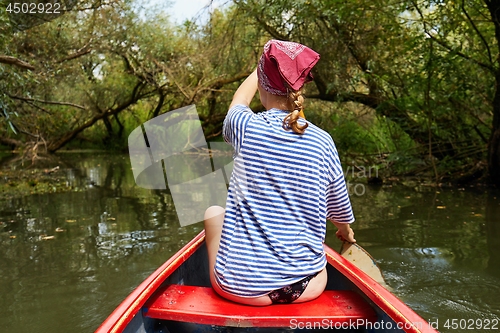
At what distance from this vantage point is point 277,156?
1.87m

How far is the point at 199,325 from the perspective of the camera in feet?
7.34

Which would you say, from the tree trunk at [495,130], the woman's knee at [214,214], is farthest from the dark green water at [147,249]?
the woman's knee at [214,214]

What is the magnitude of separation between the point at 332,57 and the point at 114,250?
6.09m

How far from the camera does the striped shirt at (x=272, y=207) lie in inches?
72.9

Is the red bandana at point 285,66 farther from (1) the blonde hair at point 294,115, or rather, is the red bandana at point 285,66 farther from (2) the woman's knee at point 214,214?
(2) the woman's knee at point 214,214

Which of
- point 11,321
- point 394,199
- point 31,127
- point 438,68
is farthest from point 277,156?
point 31,127

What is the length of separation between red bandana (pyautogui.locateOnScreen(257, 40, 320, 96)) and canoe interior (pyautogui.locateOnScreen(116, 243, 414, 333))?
89 centimetres

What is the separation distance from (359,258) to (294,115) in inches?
53.9

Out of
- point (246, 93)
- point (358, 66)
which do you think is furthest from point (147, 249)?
point (358, 66)

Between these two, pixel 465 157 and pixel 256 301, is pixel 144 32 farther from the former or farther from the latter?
pixel 256 301

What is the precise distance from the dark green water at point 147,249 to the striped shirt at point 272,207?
4.84 feet

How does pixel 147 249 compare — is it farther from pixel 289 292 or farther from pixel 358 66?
pixel 358 66

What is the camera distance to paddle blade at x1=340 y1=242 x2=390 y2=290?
9.16ft

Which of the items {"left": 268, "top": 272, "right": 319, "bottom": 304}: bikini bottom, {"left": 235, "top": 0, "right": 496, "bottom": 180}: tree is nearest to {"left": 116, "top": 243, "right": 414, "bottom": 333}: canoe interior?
{"left": 268, "top": 272, "right": 319, "bottom": 304}: bikini bottom
